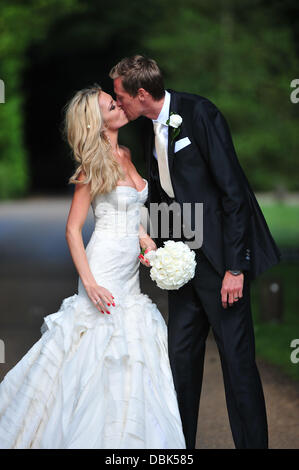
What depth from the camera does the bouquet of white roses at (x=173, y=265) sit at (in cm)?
370

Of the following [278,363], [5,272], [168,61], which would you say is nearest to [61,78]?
[168,61]

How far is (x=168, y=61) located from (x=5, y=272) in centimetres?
2210

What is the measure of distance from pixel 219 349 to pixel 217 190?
869 millimetres

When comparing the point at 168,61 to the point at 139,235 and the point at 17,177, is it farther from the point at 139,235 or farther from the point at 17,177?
the point at 139,235

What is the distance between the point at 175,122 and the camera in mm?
3760

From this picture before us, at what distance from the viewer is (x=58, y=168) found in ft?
129

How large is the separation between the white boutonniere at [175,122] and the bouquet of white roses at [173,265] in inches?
22.5

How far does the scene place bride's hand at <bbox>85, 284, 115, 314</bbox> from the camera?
3.77m

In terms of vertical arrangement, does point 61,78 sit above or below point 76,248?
above
